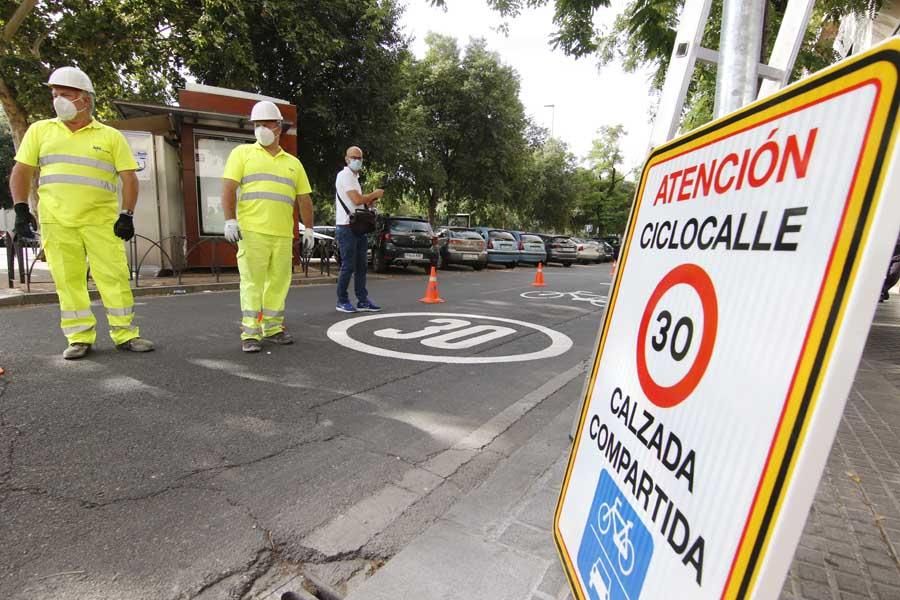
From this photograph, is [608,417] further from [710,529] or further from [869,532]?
[869,532]

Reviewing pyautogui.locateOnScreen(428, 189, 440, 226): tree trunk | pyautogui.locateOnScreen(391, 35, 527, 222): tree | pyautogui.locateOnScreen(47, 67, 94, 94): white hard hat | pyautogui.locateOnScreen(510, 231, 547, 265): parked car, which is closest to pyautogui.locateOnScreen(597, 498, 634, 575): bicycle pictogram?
pyautogui.locateOnScreen(47, 67, 94, 94): white hard hat

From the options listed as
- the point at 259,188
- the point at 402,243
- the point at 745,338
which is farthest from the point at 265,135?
the point at 402,243

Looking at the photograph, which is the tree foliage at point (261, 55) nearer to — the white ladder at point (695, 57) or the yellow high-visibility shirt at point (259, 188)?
the yellow high-visibility shirt at point (259, 188)

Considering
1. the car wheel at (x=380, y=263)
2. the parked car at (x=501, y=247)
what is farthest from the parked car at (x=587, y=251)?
the car wheel at (x=380, y=263)

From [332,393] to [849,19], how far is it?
58.9 ft

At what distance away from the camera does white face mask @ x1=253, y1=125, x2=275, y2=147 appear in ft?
16.0

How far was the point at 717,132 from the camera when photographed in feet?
3.65

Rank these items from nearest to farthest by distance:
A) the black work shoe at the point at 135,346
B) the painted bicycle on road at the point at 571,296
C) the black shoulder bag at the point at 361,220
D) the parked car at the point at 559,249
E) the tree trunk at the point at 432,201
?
1. the black work shoe at the point at 135,346
2. the black shoulder bag at the point at 361,220
3. the painted bicycle on road at the point at 571,296
4. the parked car at the point at 559,249
5. the tree trunk at the point at 432,201

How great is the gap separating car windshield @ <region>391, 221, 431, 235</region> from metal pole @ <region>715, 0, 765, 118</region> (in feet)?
42.7

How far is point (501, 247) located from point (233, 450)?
17.7 m

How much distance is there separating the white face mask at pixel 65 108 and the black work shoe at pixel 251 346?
233cm

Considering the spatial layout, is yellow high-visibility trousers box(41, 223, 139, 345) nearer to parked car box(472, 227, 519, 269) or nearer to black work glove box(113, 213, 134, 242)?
black work glove box(113, 213, 134, 242)

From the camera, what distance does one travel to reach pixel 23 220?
4.66 m

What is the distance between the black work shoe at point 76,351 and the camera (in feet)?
13.9
